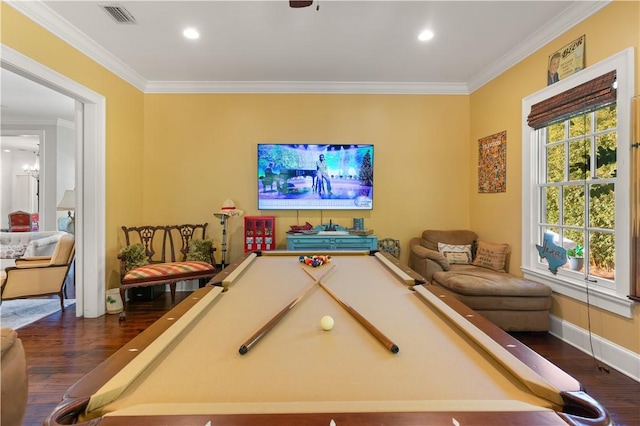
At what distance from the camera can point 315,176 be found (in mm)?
4098

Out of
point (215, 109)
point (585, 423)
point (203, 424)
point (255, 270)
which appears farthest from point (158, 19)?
point (585, 423)

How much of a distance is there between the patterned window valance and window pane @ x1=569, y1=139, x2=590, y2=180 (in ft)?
0.87

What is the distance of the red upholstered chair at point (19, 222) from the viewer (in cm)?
668

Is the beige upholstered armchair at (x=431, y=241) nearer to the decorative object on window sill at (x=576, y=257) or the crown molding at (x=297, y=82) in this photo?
the decorative object on window sill at (x=576, y=257)

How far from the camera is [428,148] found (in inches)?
165

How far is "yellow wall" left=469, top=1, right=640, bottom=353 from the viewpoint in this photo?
2172mm

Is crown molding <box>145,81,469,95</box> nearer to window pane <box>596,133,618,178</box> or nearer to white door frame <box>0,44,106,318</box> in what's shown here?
white door frame <box>0,44,106,318</box>

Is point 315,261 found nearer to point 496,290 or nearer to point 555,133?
point 496,290

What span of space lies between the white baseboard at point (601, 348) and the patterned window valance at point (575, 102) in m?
1.78

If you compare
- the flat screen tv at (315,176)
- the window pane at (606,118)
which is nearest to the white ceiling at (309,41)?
the window pane at (606,118)

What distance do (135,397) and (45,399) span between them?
5.92ft

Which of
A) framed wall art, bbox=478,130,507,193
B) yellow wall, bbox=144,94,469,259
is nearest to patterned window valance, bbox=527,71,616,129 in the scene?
framed wall art, bbox=478,130,507,193

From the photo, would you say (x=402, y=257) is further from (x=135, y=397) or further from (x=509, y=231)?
(x=135, y=397)

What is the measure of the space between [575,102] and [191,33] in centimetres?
339
